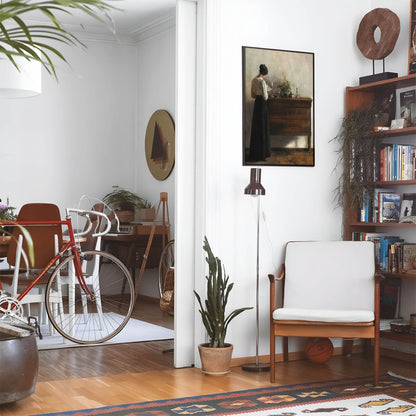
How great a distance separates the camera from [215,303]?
424cm

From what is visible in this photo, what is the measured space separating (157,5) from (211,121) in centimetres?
308

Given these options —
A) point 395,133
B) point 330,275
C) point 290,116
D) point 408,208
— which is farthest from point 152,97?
point 330,275

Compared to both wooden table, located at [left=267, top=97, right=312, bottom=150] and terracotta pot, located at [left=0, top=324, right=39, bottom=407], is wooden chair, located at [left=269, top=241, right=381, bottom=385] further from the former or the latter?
terracotta pot, located at [left=0, top=324, right=39, bottom=407]

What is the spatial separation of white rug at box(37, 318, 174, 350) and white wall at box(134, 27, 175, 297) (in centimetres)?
171

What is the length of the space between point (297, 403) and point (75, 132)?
5212 mm

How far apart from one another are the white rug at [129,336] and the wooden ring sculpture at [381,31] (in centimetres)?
262

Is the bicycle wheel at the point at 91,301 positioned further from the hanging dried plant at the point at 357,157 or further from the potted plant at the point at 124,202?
the hanging dried plant at the point at 357,157

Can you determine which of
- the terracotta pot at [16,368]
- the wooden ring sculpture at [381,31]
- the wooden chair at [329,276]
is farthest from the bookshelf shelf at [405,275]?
the terracotta pot at [16,368]

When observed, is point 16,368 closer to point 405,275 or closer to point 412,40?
point 405,275

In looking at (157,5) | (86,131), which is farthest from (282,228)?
(86,131)

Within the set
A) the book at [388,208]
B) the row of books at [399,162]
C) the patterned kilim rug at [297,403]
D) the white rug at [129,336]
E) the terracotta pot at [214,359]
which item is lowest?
the white rug at [129,336]

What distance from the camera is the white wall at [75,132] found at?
770 centimetres

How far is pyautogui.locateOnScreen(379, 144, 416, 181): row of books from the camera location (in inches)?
181

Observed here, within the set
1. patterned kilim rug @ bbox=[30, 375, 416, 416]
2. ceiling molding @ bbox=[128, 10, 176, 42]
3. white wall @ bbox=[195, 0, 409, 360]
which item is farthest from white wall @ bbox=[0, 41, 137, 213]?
patterned kilim rug @ bbox=[30, 375, 416, 416]
